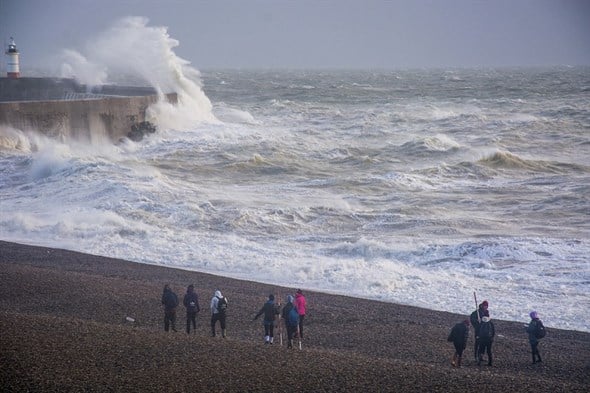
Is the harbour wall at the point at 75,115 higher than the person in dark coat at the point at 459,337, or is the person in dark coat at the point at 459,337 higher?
the harbour wall at the point at 75,115

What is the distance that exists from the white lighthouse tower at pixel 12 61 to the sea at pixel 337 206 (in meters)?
7.73

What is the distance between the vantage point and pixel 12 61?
38250 millimetres

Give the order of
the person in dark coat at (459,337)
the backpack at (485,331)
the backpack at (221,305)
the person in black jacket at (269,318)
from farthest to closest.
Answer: the backpack at (221,305) → the person in black jacket at (269,318) → the backpack at (485,331) → the person in dark coat at (459,337)

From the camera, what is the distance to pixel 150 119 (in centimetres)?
3375

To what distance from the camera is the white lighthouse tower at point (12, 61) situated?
3784 centimetres

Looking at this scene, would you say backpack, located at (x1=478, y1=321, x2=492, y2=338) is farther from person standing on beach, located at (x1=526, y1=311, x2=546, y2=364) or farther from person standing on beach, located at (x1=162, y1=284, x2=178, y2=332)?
person standing on beach, located at (x1=162, y1=284, x2=178, y2=332)

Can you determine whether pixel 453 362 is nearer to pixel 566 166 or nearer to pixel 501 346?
pixel 501 346

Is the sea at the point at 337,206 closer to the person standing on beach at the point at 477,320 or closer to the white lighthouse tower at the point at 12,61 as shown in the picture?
the person standing on beach at the point at 477,320

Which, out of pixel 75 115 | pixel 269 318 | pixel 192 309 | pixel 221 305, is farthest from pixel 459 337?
pixel 75 115

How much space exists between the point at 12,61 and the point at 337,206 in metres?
24.3

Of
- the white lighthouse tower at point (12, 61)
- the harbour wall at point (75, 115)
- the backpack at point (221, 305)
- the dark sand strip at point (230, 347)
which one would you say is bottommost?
the dark sand strip at point (230, 347)

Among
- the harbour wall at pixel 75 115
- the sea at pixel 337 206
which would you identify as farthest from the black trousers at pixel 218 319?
the harbour wall at pixel 75 115

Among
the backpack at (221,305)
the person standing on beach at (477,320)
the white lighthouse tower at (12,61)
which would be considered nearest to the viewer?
the person standing on beach at (477,320)

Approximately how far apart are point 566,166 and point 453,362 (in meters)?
18.6
